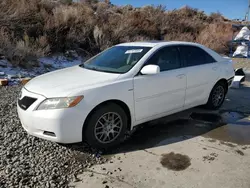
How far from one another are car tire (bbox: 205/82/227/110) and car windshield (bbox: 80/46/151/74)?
6.73 ft

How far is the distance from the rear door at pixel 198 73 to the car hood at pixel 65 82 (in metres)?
1.65

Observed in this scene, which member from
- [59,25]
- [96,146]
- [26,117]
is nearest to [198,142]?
[96,146]

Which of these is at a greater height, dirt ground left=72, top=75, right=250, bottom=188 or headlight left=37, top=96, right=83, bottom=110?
headlight left=37, top=96, right=83, bottom=110

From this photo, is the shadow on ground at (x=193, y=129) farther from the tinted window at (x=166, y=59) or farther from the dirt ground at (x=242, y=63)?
the dirt ground at (x=242, y=63)

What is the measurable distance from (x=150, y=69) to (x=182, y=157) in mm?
1410

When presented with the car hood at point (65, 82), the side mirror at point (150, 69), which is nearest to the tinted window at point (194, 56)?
the side mirror at point (150, 69)

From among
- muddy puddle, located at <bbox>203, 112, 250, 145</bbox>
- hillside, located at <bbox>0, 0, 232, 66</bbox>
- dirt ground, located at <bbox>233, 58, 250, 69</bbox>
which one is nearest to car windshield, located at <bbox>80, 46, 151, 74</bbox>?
muddy puddle, located at <bbox>203, 112, 250, 145</bbox>

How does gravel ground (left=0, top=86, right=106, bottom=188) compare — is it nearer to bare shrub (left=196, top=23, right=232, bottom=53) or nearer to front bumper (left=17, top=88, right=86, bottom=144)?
front bumper (left=17, top=88, right=86, bottom=144)

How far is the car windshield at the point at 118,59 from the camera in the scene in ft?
14.0

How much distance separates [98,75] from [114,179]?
5.40ft

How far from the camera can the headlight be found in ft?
11.3

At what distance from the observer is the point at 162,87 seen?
172 inches

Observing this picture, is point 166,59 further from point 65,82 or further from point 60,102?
point 60,102

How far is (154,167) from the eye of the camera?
3.43 m
